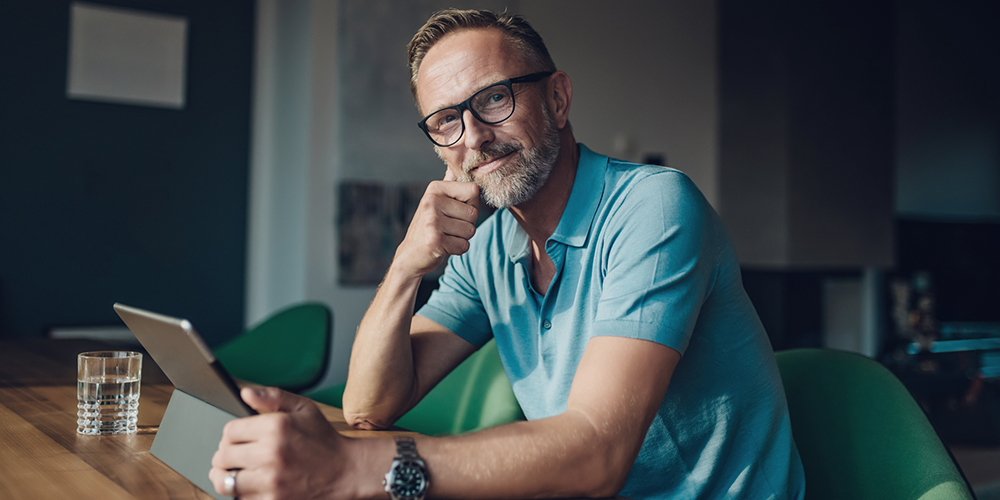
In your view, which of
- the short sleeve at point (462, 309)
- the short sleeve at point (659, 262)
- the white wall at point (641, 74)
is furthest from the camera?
the white wall at point (641, 74)

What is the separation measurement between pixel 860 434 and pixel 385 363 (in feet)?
2.43

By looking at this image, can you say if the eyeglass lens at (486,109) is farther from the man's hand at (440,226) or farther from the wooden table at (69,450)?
the wooden table at (69,450)

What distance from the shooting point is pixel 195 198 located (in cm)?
411

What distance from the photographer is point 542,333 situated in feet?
4.16

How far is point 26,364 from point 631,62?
4.33 meters

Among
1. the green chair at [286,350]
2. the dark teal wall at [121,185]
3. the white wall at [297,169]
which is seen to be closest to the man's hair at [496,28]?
the green chair at [286,350]

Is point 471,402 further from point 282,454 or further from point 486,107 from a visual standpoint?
point 282,454

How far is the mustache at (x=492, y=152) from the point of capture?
1338mm

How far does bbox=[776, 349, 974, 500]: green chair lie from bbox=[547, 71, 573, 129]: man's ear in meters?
0.60

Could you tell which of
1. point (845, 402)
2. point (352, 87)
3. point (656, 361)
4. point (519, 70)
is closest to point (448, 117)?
point (519, 70)

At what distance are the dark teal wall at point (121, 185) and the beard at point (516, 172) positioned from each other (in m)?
3.20

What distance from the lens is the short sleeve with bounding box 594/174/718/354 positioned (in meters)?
0.95

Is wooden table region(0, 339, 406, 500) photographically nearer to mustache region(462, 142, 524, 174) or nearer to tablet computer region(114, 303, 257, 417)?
tablet computer region(114, 303, 257, 417)

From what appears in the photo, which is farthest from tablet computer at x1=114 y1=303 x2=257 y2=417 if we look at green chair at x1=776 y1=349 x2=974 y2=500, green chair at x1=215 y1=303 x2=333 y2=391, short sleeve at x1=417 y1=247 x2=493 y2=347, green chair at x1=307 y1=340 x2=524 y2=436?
green chair at x1=215 y1=303 x2=333 y2=391
